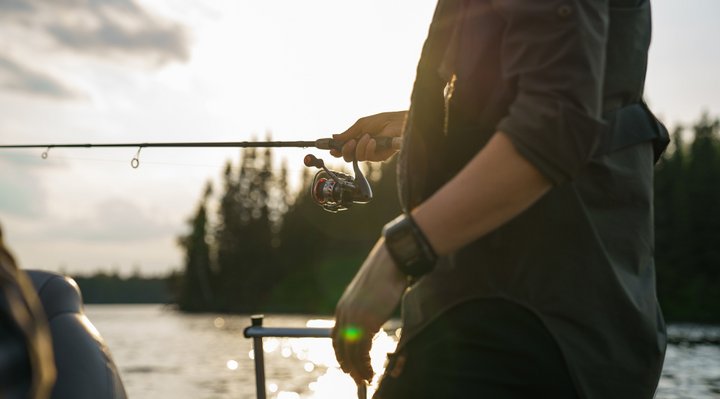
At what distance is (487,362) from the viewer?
5.05ft

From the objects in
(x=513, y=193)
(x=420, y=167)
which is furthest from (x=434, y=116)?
(x=513, y=193)

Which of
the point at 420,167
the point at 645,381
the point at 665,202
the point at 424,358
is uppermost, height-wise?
the point at 420,167

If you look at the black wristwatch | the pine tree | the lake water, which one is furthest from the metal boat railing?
the pine tree

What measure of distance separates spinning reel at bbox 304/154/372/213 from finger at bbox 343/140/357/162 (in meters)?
0.03

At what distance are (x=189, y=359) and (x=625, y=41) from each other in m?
50.4

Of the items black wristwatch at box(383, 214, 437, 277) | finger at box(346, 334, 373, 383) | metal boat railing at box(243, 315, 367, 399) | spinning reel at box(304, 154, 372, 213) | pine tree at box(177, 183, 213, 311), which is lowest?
pine tree at box(177, 183, 213, 311)

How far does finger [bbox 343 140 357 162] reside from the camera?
2.81m

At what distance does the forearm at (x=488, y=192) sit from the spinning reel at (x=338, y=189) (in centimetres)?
137

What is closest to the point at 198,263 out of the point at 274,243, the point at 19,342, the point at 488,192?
the point at 274,243

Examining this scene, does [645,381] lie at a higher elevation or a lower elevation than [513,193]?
lower

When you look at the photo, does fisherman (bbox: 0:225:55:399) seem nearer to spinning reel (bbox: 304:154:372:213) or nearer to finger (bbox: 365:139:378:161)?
finger (bbox: 365:139:378:161)

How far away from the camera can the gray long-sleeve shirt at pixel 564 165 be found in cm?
144

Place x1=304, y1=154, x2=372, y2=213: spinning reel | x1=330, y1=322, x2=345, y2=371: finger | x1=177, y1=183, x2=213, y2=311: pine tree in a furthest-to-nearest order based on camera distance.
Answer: x1=177, y1=183, x2=213, y2=311: pine tree, x1=304, y1=154, x2=372, y2=213: spinning reel, x1=330, y1=322, x2=345, y2=371: finger

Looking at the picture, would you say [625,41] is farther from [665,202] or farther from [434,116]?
[665,202]
